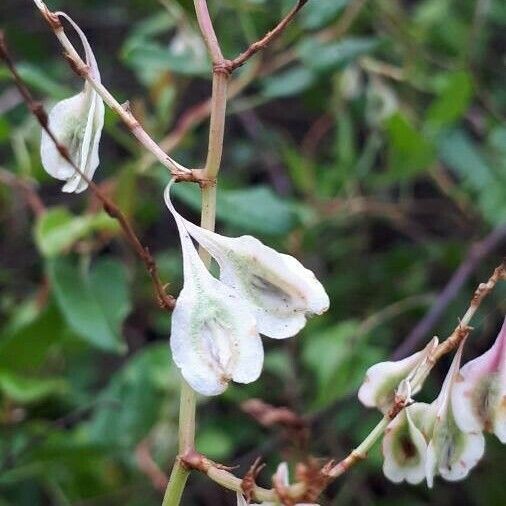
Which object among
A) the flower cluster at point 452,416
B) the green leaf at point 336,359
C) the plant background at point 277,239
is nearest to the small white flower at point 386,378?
the flower cluster at point 452,416

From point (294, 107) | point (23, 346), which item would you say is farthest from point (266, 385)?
point (294, 107)

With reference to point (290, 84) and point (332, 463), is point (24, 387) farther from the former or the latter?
point (332, 463)

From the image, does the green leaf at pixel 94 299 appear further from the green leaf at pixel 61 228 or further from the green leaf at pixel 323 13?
the green leaf at pixel 323 13

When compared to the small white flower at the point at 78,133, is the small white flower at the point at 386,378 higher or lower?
lower

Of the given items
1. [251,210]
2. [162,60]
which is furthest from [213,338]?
[162,60]

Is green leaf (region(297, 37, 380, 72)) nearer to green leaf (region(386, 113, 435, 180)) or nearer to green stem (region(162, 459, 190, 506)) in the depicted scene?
green leaf (region(386, 113, 435, 180))

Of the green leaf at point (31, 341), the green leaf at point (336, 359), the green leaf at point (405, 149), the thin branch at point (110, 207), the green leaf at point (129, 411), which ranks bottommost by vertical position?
the green leaf at point (336, 359)

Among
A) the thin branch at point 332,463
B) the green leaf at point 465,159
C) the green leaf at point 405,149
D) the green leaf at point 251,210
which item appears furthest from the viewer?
the green leaf at point 465,159
